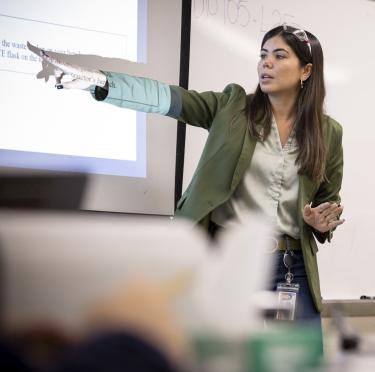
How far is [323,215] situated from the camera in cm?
131

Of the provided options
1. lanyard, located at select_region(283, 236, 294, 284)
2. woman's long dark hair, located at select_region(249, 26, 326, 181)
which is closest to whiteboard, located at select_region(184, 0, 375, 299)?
woman's long dark hair, located at select_region(249, 26, 326, 181)

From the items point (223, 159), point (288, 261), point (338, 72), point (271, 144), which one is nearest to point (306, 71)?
point (271, 144)

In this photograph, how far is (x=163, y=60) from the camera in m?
1.75

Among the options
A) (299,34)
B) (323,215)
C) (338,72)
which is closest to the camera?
(323,215)

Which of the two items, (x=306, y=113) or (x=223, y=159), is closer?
(x=223, y=159)

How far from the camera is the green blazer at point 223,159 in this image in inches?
53.4

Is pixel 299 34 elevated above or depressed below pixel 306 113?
above

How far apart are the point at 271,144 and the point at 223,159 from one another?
138 millimetres

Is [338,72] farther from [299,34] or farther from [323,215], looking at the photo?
[323,215]

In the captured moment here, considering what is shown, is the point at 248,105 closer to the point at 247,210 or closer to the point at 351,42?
the point at 247,210

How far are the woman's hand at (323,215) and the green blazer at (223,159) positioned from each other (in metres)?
0.05

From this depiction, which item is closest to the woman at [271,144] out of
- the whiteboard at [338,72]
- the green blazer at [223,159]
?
the green blazer at [223,159]

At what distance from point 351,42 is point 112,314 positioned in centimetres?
219

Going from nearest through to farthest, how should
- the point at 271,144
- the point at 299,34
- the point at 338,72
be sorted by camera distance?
the point at 271,144 → the point at 299,34 → the point at 338,72
